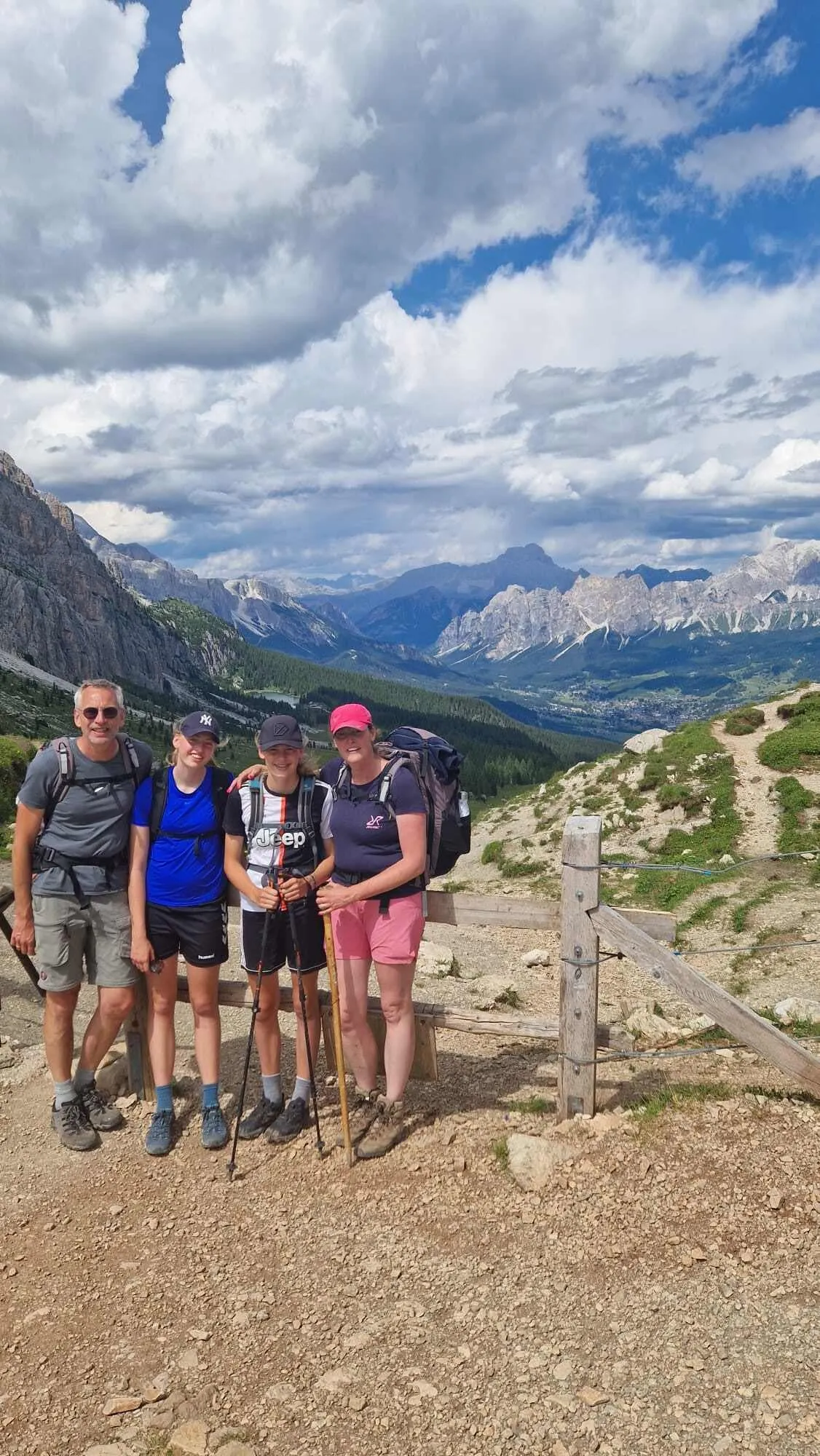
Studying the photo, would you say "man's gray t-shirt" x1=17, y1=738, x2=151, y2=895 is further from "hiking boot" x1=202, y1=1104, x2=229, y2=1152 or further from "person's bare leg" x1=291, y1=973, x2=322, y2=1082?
"hiking boot" x1=202, y1=1104, x2=229, y2=1152

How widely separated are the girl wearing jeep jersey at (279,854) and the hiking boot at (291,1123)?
3 centimetres

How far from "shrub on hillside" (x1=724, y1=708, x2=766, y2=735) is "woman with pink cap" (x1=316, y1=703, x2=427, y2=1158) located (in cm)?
3006

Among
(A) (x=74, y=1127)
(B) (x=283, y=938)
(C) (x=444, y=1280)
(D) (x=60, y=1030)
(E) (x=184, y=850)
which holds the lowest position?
(C) (x=444, y=1280)

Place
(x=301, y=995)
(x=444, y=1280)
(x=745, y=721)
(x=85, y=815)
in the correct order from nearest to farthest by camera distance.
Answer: (x=444, y=1280) → (x=85, y=815) → (x=301, y=995) → (x=745, y=721)

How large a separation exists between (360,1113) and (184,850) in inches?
141

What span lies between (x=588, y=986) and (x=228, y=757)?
180507 millimetres

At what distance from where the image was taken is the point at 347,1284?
649 cm

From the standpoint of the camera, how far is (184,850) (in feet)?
26.2

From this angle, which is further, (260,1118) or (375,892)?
(260,1118)

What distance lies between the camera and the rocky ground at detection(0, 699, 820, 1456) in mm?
5238

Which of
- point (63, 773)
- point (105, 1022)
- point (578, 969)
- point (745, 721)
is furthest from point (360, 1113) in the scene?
point (745, 721)

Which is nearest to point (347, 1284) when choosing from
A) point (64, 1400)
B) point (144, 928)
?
point (64, 1400)

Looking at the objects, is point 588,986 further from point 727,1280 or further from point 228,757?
point 228,757

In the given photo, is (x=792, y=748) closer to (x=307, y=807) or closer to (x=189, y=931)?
(x=307, y=807)
